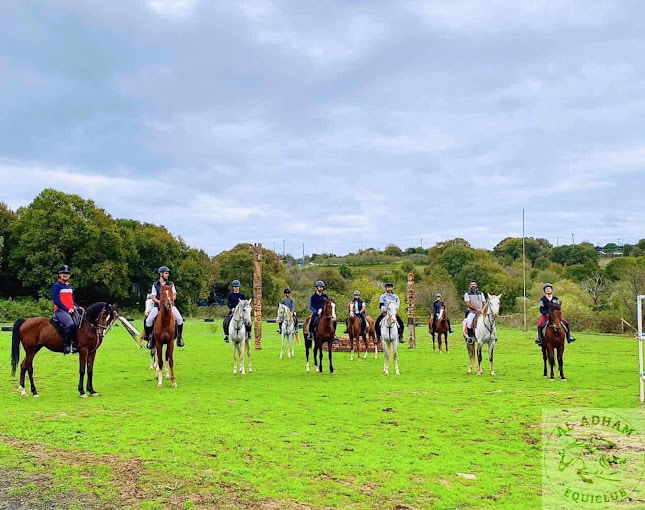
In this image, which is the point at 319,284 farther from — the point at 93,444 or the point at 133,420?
the point at 93,444

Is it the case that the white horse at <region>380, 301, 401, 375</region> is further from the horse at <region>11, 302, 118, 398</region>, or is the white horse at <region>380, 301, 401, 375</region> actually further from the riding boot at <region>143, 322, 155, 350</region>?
the horse at <region>11, 302, 118, 398</region>

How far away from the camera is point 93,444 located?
693 centimetres

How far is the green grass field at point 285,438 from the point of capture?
17.2 ft

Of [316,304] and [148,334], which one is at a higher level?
[316,304]

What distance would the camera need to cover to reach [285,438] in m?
7.27

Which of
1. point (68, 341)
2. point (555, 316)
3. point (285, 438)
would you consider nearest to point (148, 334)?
point (68, 341)

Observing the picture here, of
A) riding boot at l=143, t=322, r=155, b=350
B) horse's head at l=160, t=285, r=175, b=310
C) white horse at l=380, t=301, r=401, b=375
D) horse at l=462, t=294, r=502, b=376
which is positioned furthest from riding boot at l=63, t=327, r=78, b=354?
horse at l=462, t=294, r=502, b=376

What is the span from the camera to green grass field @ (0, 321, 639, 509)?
17.2 ft

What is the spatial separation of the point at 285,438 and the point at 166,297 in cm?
519

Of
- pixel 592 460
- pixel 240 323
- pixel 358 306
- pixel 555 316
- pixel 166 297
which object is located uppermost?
pixel 166 297

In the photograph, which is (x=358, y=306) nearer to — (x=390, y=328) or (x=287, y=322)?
(x=287, y=322)

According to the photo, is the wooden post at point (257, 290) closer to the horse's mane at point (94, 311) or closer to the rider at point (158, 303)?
the rider at point (158, 303)

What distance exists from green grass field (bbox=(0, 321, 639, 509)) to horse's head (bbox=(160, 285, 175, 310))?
1.73 metres

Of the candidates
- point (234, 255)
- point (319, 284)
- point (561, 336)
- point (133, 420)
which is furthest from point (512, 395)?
point (234, 255)
